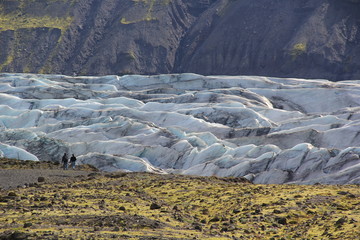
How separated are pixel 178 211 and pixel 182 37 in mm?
157026

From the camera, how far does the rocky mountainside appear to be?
147125 mm

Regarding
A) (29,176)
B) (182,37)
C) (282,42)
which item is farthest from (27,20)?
(29,176)

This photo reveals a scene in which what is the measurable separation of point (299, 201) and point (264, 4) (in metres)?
144

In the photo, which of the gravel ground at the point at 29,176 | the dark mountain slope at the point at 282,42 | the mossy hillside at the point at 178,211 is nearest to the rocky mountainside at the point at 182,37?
the dark mountain slope at the point at 282,42

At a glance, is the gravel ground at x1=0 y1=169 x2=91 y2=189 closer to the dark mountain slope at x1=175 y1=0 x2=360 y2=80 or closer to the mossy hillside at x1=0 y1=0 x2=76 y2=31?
the dark mountain slope at x1=175 y1=0 x2=360 y2=80

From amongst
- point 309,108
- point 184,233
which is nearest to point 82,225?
point 184,233

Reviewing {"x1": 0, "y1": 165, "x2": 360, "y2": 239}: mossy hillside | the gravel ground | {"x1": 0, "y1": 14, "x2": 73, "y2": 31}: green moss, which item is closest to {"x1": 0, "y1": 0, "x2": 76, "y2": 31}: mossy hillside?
{"x1": 0, "y1": 14, "x2": 73, "y2": 31}: green moss

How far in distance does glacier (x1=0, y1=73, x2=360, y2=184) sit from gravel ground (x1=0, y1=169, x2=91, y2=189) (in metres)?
→ 18.0

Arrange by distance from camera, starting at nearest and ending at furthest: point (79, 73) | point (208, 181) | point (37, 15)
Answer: point (208, 181)
point (79, 73)
point (37, 15)

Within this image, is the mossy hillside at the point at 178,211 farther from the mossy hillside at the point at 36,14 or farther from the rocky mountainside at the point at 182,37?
the mossy hillside at the point at 36,14

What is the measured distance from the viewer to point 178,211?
72.7 ft

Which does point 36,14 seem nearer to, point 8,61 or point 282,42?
point 8,61

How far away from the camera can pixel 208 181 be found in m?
31.8

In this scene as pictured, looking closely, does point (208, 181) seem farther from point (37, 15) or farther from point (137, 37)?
point (37, 15)
